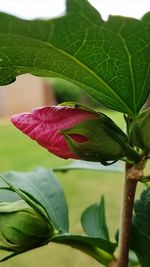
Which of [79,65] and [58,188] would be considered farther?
[58,188]

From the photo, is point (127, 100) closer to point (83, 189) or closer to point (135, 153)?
point (135, 153)

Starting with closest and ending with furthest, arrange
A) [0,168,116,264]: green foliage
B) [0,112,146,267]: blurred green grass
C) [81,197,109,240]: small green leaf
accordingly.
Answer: [0,168,116,264]: green foliage → [81,197,109,240]: small green leaf → [0,112,146,267]: blurred green grass

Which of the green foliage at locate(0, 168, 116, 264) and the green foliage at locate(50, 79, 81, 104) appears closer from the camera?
the green foliage at locate(0, 168, 116, 264)

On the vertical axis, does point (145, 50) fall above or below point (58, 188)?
above

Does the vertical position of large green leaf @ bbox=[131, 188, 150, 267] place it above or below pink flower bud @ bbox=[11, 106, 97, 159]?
below

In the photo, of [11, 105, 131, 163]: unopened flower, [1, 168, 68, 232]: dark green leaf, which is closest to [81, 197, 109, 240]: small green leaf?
[1, 168, 68, 232]: dark green leaf

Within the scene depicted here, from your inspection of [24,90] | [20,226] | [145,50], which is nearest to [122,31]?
[145,50]

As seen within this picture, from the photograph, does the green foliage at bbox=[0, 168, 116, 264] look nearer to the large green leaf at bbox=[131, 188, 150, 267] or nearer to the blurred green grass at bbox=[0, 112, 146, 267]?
the large green leaf at bbox=[131, 188, 150, 267]
